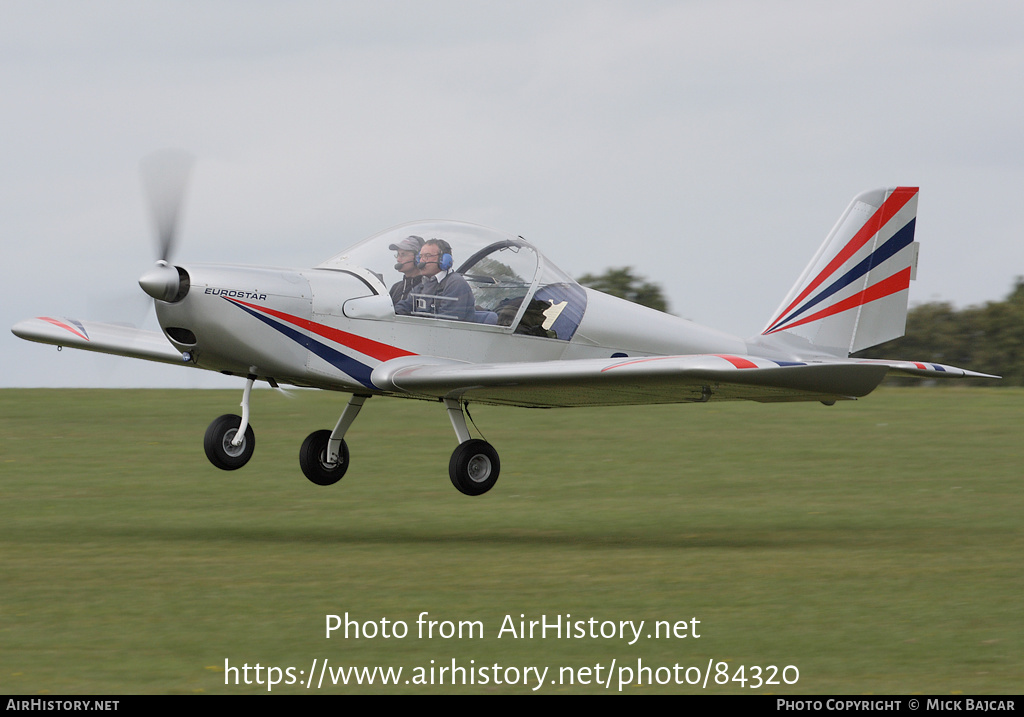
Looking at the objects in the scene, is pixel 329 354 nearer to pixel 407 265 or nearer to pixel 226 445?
pixel 407 265

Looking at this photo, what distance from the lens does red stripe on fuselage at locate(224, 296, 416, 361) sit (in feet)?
39.5

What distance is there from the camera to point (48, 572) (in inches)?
389

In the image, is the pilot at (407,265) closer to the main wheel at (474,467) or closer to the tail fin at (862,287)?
the main wheel at (474,467)

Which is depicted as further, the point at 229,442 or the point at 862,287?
the point at 862,287

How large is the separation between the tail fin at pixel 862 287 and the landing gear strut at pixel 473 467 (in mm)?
4134

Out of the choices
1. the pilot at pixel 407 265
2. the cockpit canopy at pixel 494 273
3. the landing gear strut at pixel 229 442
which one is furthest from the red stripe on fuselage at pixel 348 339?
the landing gear strut at pixel 229 442

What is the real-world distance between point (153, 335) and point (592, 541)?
17.8 ft

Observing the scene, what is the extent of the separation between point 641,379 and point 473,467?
2.10 metres

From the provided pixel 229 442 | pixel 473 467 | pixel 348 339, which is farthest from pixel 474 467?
pixel 229 442

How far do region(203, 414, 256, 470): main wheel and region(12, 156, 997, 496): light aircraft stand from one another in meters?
0.01

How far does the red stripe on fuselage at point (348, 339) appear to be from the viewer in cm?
1203

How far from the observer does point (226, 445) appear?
11.9 meters

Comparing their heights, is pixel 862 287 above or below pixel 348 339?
above
